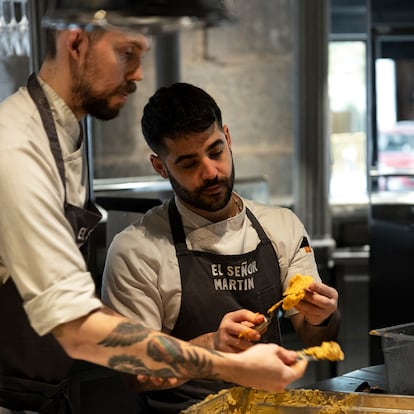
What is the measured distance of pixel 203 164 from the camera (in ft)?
7.03

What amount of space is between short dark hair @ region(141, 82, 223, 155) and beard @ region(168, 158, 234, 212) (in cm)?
11

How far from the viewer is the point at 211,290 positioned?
218 centimetres

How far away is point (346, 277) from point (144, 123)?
2132 mm

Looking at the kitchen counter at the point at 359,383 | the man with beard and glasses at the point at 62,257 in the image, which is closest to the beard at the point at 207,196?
the man with beard and glasses at the point at 62,257

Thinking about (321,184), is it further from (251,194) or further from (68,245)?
(68,245)

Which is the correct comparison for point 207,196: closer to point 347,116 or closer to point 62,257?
point 62,257

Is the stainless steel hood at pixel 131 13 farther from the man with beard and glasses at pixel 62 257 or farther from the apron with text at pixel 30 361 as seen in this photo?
the apron with text at pixel 30 361

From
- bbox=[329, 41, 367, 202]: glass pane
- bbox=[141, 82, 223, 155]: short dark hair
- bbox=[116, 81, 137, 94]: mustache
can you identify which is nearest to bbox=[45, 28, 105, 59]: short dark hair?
bbox=[116, 81, 137, 94]: mustache

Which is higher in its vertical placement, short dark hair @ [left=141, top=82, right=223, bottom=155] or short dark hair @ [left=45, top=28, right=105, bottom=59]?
short dark hair @ [left=45, top=28, right=105, bottom=59]

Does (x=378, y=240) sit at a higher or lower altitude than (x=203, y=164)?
lower

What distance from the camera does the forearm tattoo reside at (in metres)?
1.60

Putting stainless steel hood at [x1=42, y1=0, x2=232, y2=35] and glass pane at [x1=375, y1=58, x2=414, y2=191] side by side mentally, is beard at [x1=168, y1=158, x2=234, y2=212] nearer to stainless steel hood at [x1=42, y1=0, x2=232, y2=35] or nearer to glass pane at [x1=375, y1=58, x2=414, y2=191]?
stainless steel hood at [x1=42, y1=0, x2=232, y2=35]

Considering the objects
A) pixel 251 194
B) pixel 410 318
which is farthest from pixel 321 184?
pixel 410 318

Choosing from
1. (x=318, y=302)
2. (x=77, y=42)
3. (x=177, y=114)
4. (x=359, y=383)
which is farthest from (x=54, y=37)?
(x=359, y=383)
